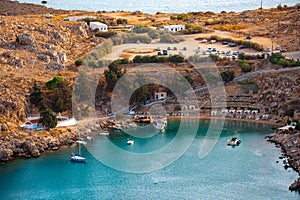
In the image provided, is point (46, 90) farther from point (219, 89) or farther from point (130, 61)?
point (219, 89)

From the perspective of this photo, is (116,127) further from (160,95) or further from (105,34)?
(105,34)

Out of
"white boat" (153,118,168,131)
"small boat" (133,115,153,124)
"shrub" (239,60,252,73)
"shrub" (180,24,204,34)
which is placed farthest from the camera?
"shrub" (180,24,204,34)

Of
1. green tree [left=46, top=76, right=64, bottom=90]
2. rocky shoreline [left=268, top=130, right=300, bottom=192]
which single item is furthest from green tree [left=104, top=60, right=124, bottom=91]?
rocky shoreline [left=268, top=130, right=300, bottom=192]

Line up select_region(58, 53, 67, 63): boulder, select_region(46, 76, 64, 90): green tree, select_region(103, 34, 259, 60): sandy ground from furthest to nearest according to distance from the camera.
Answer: select_region(103, 34, 259, 60): sandy ground → select_region(58, 53, 67, 63): boulder → select_region(46, 76, 64, 90): green tree

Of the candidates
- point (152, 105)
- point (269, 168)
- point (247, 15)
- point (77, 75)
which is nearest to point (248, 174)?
point (269, 168)

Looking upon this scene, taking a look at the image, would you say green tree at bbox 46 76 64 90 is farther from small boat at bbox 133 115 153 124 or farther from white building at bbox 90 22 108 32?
white building at bbox 90 22 108 32

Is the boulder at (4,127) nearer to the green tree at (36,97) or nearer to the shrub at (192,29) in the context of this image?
the green tree at (36,97)
